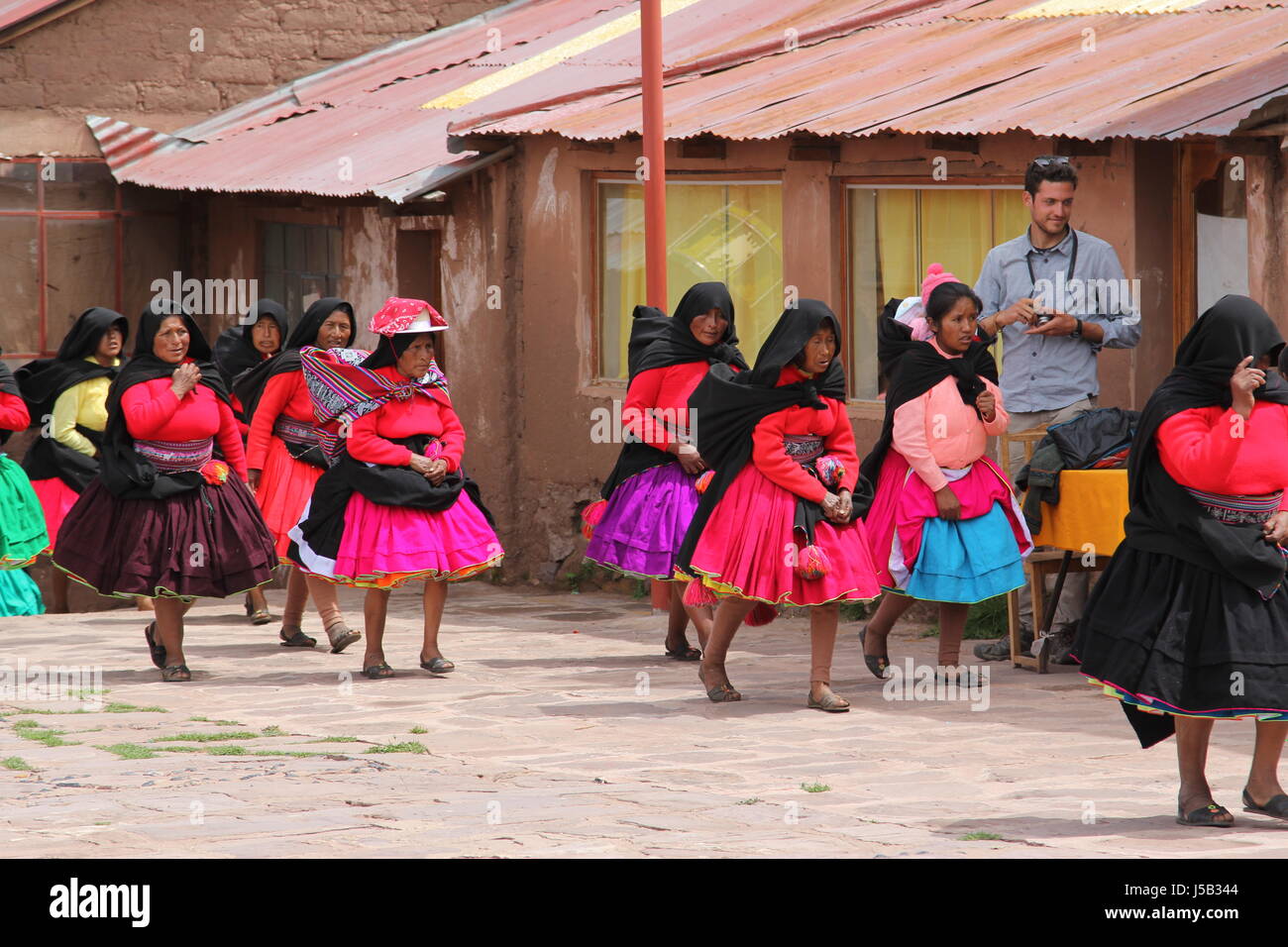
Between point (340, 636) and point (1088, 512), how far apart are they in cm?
391

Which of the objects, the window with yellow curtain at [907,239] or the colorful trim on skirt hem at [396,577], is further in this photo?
the window with yellow curtain at [907,239]

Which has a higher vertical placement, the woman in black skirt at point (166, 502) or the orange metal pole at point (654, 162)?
the orange metal pole at point (654, 162)

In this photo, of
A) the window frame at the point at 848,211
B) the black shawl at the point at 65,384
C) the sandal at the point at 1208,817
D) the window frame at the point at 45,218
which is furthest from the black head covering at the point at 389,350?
the window frame at the point at 45,218

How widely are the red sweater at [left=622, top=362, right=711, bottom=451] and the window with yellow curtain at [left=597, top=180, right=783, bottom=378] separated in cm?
245

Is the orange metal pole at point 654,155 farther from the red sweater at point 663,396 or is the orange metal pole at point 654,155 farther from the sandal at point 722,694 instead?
the sandal at point 722,694

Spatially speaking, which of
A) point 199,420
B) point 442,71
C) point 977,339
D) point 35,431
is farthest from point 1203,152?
point 35,431

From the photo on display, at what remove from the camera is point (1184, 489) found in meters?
6.58

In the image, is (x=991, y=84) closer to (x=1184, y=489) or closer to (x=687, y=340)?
(x=687, y=340)

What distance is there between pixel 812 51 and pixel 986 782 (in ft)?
24.0

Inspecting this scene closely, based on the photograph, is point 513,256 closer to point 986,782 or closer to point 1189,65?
point 1189,65

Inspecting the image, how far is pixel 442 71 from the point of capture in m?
16.6

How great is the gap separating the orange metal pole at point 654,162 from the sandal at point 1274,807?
17.1ft

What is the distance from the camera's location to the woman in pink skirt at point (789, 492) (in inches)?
339

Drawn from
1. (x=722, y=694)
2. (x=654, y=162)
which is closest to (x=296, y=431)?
(x=654, y=162)
